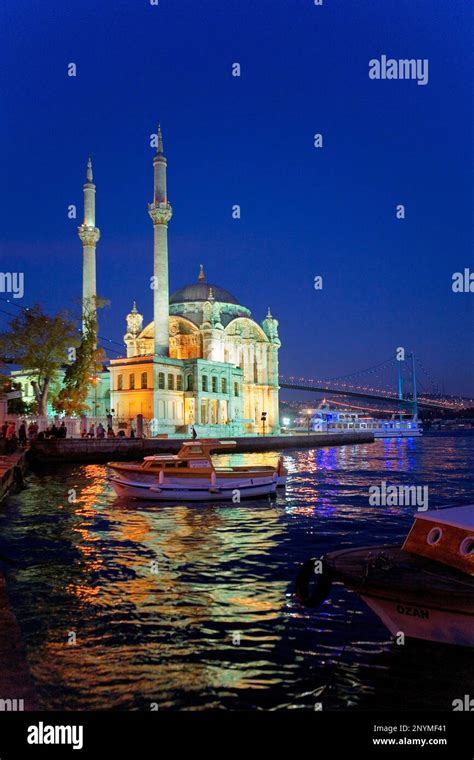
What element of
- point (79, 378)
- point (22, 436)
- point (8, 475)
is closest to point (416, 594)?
point (8, 475)

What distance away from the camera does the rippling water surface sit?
704 cm

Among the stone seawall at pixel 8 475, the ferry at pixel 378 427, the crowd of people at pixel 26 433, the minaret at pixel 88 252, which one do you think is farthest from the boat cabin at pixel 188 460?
the ferry at pixel 378 427

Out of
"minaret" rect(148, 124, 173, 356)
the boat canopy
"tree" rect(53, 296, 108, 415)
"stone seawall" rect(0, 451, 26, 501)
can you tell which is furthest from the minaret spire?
the boat canopy

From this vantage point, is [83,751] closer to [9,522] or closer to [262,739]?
[262,739]

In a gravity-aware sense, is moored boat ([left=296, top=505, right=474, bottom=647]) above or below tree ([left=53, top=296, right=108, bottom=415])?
below

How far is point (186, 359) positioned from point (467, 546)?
6193 centimetres

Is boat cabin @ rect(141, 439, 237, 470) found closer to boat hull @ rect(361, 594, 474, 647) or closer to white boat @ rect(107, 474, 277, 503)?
white boat @ rect(107, 474, 277, 503)

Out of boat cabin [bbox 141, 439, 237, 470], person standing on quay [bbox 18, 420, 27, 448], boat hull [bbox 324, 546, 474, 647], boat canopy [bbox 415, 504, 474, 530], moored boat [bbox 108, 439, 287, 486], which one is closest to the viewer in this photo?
boat hull [bbox 324, 546, 474, 647]

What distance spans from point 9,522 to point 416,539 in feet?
43.5

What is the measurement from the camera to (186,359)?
69500mm

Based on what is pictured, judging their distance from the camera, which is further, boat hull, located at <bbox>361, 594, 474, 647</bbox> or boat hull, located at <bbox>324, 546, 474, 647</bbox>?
boat hull, located at <bbox>361, 594, 474, 647</bbox>

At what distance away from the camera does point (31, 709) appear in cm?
570

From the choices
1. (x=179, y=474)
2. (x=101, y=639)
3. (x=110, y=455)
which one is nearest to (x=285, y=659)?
(x=101, y=639)

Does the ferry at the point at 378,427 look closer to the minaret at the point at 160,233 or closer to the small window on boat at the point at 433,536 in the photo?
the minaret at the point at 160,233
